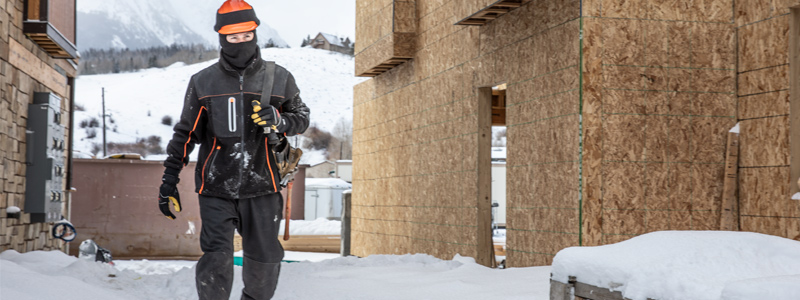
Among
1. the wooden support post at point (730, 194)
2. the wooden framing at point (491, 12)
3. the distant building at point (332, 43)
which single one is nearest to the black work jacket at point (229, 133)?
the wooden framing at point (491, 12)

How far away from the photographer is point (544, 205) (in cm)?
909

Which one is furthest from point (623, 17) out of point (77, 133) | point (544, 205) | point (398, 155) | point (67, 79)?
point (77, 133)

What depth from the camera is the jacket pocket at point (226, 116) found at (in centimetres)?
505

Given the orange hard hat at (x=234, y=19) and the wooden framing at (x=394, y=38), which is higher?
the wooden framing at (x=394, y=38)

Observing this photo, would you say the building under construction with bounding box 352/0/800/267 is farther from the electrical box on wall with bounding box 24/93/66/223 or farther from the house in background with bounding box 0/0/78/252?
the electrical box on wall with bounding box 24/93/66/223

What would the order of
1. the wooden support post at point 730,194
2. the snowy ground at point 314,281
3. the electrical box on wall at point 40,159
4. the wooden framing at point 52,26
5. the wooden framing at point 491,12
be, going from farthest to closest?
the electrical box on wall at point 40,159 < the wooden framing at point 52,26 < the wooden framing at point 491,12 < the wooden support post at point 730,194 < the snowy ground at point 314,281

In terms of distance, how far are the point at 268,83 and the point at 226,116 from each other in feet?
1.12

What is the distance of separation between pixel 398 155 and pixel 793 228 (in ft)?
23.6

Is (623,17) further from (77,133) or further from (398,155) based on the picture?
(77,133)

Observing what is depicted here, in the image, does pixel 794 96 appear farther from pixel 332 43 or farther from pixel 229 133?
pixel 332 43

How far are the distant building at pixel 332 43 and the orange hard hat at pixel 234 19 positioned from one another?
498ft

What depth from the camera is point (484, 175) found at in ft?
36.0

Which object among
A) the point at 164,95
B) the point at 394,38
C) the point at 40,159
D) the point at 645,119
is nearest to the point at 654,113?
the point at 645,119

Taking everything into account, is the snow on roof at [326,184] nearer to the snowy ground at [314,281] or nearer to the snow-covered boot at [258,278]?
the snowy ground at [314,281]
